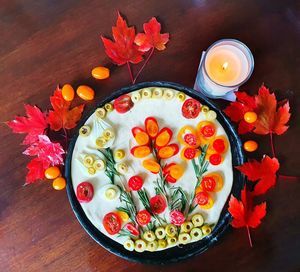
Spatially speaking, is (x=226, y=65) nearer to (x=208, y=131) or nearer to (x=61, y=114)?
(x=208, y=131)

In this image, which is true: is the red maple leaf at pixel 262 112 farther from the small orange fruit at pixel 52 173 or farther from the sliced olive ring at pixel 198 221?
the small orange fruit at pixel 52 173

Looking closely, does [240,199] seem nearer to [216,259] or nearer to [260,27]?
[216,259]

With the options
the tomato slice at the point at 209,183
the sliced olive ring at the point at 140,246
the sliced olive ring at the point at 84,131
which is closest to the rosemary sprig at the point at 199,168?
the tomato slice at the point at 209,183

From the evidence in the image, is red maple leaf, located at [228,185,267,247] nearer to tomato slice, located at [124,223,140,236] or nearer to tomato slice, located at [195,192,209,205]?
tomato slice, located at [195,192,209,205]

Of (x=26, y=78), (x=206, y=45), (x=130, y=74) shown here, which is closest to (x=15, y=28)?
(x=26, y=78)

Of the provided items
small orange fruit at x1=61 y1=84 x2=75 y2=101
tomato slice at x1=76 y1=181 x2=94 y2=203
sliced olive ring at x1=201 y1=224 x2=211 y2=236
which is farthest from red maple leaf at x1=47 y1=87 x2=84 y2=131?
sliced olive ring at x1=201 y1=224 x2=211 y2=236
